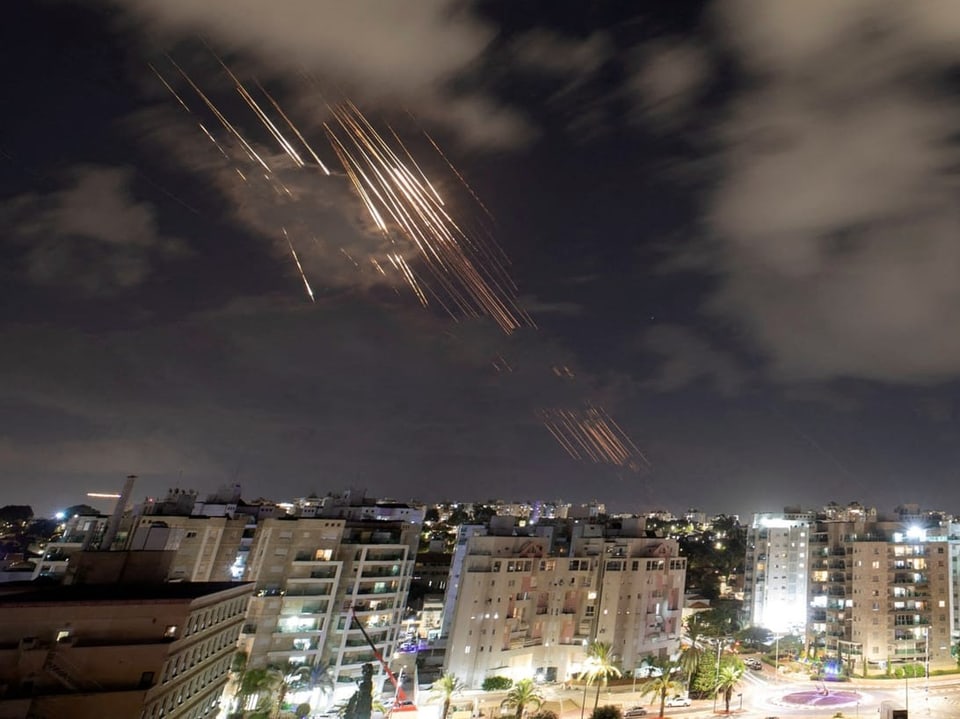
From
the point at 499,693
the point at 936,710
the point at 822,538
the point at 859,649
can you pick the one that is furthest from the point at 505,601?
the point at 822,538

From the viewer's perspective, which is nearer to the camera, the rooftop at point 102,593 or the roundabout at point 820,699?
the rooftop at point 102,593

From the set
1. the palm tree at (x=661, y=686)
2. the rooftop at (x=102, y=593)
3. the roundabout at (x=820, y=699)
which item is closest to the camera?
the rooftop at (x=102, y=593)

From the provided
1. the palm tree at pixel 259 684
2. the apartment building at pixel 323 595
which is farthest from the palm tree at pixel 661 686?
the palm tree at pixel 259 684

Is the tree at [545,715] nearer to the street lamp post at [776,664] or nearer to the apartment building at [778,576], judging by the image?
the street lamp post at [776,664]

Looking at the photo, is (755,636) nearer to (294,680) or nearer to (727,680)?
(727,680)

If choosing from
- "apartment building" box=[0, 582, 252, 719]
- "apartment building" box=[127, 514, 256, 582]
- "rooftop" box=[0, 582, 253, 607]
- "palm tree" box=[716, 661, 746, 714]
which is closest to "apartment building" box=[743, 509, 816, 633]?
"palm tree" box=[716, 661, 746, 714]

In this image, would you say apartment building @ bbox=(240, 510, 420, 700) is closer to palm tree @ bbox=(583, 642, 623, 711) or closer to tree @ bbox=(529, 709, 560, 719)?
tree @ bbox=(529, 709, 560, 719)
